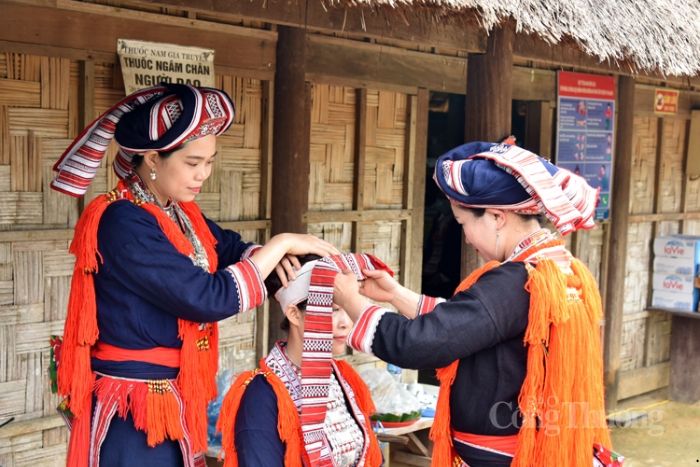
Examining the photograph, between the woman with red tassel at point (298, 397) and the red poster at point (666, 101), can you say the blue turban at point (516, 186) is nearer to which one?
the woman with red tassel at point (298, 397)

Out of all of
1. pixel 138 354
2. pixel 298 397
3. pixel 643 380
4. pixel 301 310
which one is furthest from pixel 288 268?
pixel 643 380

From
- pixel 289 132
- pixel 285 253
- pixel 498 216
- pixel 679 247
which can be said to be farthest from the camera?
pixel 679 247

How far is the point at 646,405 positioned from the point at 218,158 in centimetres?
506

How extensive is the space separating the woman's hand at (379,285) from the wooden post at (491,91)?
1945 mm

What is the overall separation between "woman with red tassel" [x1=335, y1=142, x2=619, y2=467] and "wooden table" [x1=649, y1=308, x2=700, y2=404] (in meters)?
5.89

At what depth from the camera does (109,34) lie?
4.03 m

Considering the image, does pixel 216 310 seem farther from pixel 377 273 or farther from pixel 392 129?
pixel 392 129

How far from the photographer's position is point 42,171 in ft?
12.8

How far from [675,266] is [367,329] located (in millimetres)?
5942

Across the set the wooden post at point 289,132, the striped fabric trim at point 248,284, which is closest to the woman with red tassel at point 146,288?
the striped fabric trim at point 248,284

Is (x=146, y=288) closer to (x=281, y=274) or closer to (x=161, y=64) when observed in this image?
(x=281, y=274)

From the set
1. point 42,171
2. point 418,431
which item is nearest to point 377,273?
point 42,171

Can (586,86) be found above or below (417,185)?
above

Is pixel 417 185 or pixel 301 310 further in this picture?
pixel 417 185
